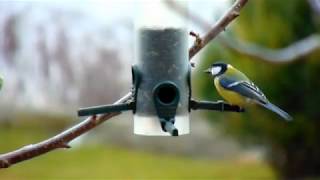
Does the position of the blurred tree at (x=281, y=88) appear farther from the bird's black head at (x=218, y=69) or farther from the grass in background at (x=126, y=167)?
the bird's black head at (x=218, y=69)

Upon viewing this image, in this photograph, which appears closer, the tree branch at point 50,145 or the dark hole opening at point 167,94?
the tree branch at point 50,145

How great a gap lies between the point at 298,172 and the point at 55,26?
1.87 meters

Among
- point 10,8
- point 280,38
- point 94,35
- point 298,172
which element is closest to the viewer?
point 10,8

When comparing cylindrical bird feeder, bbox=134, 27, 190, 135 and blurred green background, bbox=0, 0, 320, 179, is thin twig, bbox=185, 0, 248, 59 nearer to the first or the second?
cylindrical bird feeder, bbox=134, 27, 190, 135

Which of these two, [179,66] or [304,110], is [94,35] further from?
[179,66]

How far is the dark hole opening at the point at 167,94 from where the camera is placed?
152cm

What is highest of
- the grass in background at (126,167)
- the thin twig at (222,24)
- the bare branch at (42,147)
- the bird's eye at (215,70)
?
the thin twig at (222,24)

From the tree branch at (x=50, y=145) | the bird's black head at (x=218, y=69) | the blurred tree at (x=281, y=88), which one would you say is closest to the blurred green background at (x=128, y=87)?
the blurred tree at (x=281, y=88)

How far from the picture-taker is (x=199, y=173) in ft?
14.6

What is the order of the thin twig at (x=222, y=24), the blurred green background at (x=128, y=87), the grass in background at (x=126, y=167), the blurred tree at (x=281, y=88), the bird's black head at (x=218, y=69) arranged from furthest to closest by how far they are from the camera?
the grass in background at (x=126, y=167), the blurred tree at (x=281, y=88), the blurred green background at (x=128, y=87), the bird's black head at (x=218, y=69), the thin twig at (x=222, y=24)

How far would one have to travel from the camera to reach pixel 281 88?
4.13 metres

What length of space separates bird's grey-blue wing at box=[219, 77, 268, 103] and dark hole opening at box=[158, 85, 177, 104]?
124 millimetres

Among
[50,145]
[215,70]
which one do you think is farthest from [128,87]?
[50,145]

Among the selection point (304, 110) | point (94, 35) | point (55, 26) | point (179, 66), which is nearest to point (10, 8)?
point (55, 26)
